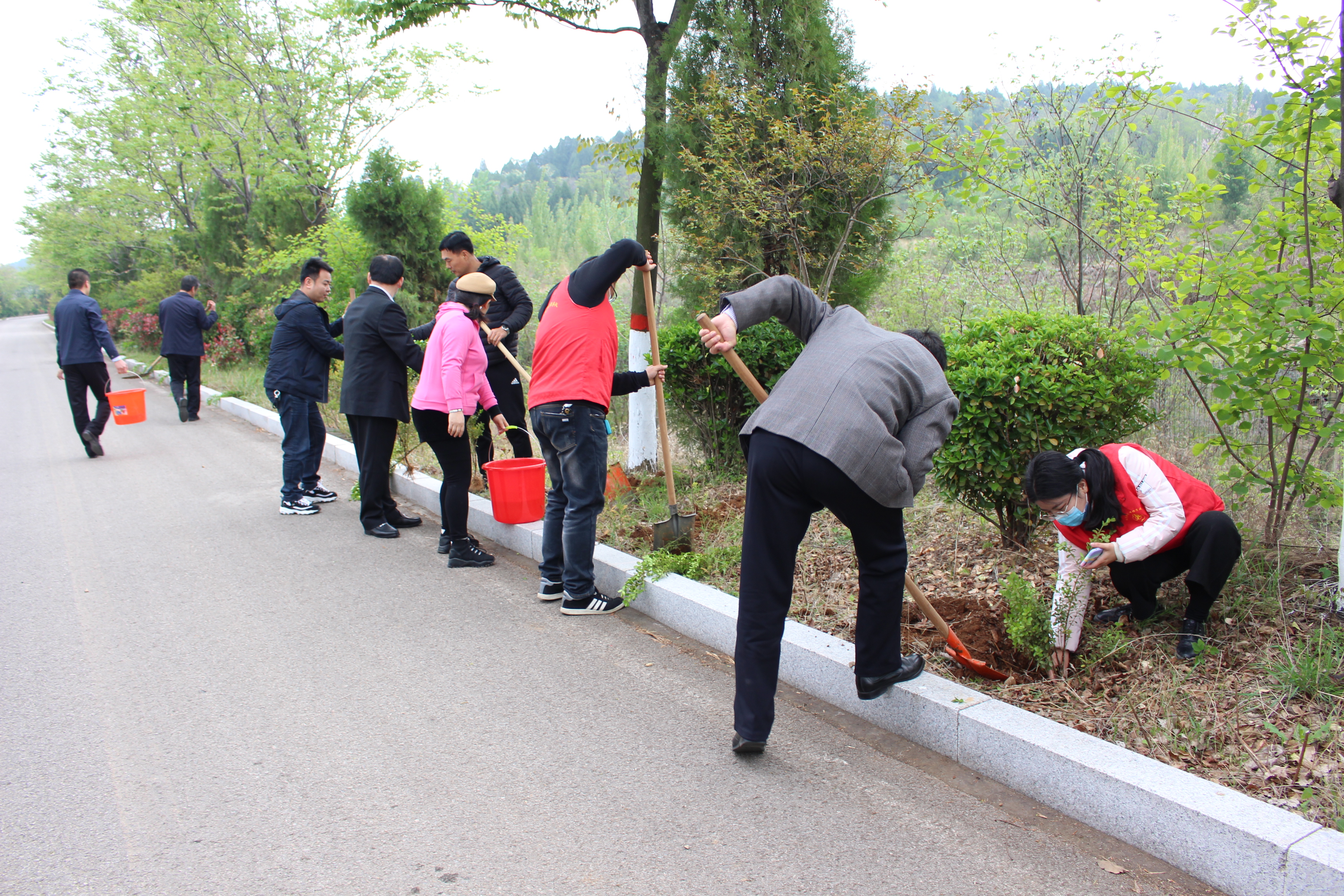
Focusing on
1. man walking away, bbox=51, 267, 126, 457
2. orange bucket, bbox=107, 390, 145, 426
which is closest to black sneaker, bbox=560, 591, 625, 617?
man walking away, bbox=51, 267, 126, 457

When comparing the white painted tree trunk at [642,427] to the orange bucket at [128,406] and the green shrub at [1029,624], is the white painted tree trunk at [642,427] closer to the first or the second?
the green shrub at [1029,624]

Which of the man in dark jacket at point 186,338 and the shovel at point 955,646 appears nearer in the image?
the shovel at point 955,646

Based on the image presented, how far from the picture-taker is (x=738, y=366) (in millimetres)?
3373

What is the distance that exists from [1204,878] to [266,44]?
17938mm

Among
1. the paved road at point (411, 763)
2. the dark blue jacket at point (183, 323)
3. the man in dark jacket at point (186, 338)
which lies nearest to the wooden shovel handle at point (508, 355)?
the paved road at point (411, 763)

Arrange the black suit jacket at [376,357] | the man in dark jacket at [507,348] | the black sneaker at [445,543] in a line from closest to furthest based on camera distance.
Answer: the black sneaker at [445,543], the black suit jacket at [376,357], the man in dark jacket at [507,348]

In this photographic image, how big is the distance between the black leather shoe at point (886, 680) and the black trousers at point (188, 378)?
11597 mm

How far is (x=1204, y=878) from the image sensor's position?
247cm

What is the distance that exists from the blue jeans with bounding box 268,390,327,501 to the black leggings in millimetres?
2133

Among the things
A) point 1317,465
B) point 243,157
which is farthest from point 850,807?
point 243,157

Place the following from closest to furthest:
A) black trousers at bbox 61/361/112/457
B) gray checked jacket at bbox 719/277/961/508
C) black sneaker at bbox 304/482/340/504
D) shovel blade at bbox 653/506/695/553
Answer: gray checked jacket at bbox 719/277/961/508 → shovel blade at bbox 653/506/695/553 → black sneaker at bbox 304/482/340/504 → black trousers at bbox 61/361/112/457

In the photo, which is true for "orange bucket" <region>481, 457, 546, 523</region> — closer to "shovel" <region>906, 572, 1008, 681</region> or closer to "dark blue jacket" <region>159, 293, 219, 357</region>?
"shovel" <region>906, 572, 1008, 681</region>

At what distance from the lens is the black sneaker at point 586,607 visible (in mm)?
4750

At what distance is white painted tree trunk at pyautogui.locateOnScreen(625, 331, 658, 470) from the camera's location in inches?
276
